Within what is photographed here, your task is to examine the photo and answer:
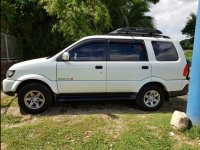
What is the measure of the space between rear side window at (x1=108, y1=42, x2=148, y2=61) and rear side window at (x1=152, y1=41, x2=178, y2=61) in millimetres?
315

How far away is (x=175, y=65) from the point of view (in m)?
7.15

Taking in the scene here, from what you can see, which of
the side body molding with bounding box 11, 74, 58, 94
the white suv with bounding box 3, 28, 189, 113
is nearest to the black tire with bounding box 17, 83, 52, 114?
the white suv with bounding box 3, 28, 189, 113

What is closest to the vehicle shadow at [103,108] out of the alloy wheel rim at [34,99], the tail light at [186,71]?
the alloy wheel rim at [34,99]

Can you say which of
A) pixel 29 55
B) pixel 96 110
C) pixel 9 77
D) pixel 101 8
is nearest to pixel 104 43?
pixel 96 110

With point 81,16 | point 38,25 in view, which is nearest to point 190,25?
point 38,25

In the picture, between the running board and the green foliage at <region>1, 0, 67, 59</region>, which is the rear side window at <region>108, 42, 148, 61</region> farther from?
the green foliage at <region>1, 0, 67, 59</region>

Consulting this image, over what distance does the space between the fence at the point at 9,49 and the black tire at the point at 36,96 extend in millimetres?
6027

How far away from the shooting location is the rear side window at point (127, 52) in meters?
6.96

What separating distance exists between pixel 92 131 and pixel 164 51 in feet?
9.44

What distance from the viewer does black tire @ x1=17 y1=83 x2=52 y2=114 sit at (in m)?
6.60

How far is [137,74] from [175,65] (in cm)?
98

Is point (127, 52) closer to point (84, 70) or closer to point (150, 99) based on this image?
point (84, 70)

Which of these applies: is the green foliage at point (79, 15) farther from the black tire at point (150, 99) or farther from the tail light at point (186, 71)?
the tail light at point (186, 71)

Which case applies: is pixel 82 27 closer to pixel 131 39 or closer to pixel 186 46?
pixel 131 39
